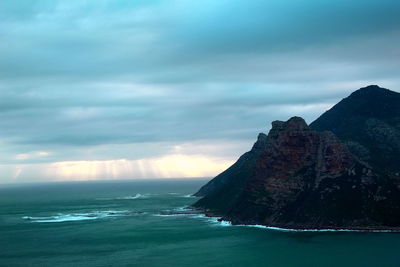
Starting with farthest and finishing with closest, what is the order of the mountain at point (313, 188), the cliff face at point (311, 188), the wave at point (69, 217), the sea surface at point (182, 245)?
1. the wave at point (69, 217)
2. the cliff face at point (311, 188)
3. the mountain at point (313, 188)
4. the sea surface at point (182, 245)

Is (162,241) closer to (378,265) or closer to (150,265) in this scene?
(150,265)

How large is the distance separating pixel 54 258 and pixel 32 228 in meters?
54.0

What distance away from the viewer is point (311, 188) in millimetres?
148125

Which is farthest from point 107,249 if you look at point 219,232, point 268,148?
point 268,148

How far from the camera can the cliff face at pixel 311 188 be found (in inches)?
5295

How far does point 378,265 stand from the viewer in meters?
89.1

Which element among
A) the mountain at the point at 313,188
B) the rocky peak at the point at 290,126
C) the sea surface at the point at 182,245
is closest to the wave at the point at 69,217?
the sea surface at the point at 182,245

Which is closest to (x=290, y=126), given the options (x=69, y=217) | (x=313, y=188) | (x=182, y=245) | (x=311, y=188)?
(x=311, y=188)

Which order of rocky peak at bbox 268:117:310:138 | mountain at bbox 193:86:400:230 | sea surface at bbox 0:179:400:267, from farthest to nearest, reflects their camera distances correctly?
1. rocky peak at bbox 268:117:310:138
2. mountain at bbox 193:86:400:230
3. sea surface at bbox 0:179:400:267

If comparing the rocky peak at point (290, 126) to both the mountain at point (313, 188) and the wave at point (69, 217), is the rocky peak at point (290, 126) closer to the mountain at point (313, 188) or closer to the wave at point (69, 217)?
the mountain at point (313, 188)

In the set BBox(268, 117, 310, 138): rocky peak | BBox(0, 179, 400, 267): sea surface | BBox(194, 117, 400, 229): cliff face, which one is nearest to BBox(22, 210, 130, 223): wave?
BBox(0, 179, 400, 267): sea surface

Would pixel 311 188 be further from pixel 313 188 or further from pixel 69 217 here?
pixel 69 217

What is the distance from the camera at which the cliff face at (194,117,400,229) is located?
13450 cm

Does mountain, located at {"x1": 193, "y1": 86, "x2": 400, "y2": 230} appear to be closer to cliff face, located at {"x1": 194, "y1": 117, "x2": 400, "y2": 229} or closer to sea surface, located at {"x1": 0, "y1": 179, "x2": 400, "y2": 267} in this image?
Result: cliff face, located at {"x1": 194, "y1": 117, "x2": 400, "y2": 229}
